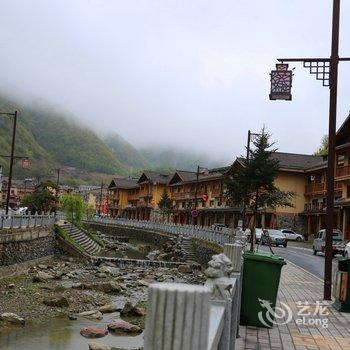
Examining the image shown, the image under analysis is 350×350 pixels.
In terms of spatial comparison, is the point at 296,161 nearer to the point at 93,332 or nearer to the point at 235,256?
the point at 93,332

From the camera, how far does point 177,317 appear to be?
2.51 m

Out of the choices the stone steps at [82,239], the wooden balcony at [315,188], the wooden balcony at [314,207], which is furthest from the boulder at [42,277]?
the wooden balcony at [315,188]

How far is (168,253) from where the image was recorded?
42.1m

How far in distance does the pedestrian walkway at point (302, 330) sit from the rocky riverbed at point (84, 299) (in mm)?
4591

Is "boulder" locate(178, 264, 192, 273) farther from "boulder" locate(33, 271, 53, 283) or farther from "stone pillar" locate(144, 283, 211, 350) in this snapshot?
"stone pillar" locate(144, 283, 211, 350)

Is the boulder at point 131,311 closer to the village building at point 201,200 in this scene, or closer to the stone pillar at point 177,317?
the stone pillar at point 177,317

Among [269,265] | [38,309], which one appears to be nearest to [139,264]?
A: [38,309]

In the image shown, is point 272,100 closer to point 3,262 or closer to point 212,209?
point 3,262

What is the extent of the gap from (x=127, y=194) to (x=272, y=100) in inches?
3689

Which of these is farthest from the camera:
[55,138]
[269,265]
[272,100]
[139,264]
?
[55,138]

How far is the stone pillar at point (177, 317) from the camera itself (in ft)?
8.18

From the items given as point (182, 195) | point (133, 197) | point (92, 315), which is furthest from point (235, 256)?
point (133, 197)

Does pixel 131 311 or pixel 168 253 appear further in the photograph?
pixel 168 253

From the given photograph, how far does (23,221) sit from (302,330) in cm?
2402
